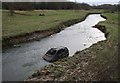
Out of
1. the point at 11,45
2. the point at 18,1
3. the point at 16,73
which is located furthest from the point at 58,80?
the point at 18,1

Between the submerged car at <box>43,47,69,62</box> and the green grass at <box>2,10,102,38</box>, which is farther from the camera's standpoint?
the green grass at <box>2,10,102,38</box>

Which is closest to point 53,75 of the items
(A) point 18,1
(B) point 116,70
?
(B) point 116,70

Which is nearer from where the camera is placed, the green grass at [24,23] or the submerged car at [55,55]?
the submerged car at [55,55]

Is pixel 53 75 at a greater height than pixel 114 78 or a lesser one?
lesser

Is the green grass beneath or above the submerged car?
above

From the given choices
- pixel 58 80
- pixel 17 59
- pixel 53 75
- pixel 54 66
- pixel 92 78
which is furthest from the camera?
pixel 17 59

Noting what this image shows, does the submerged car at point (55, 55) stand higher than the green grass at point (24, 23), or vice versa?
the green grass at point (24, 23)

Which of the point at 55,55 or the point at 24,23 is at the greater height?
the point at 24,23

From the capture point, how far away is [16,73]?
2355cm

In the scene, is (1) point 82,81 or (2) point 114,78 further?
(1) point 82,81

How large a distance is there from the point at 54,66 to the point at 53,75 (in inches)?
121

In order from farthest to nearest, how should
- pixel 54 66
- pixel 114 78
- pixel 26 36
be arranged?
1. pixel 26 36
2. pixel 54 66
3. pixel 114 78

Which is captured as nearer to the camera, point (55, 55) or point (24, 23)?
point (55, 55)

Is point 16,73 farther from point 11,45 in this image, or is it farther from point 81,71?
point 11,45
